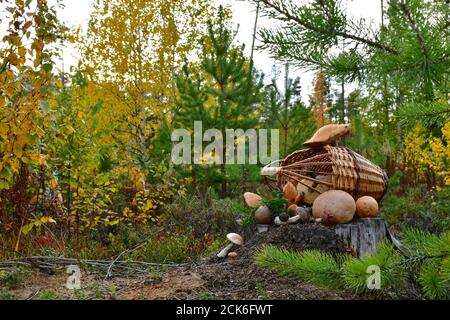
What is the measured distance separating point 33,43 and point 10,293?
5.66 ft

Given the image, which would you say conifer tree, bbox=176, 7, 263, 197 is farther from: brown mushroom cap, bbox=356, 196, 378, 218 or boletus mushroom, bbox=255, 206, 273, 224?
brown mushroom cap, bbox=356, 196, 378, 218

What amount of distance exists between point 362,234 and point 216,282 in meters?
1.30

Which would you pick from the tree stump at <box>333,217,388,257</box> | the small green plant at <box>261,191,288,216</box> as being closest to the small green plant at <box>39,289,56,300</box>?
the small green plant at <box>261,191,288,216</box>

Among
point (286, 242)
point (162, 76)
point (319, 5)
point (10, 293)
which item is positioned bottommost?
point (10, 293)

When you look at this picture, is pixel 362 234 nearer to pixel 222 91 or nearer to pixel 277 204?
pixel 277 204

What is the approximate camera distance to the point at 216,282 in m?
3.47

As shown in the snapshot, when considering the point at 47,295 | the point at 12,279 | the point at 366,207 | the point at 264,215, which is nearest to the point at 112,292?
the point at 47,295

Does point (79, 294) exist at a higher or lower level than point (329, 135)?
lower

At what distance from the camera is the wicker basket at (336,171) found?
4.15 metres

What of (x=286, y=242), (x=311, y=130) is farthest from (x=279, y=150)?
(x=286, y=242)

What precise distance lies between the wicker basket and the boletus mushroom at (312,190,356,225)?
0.62 feet

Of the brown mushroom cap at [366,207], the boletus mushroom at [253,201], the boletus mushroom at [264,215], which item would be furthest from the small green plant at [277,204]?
the brown mushroom cap at [366,207]
